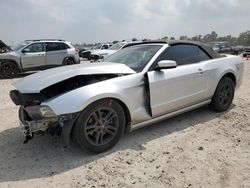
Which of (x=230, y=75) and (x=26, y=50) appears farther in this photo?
(x=26, y=50)

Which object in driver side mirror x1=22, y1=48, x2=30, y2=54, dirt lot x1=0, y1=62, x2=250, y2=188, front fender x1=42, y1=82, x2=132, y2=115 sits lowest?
dirt lot x1=0, y1=62, x2=250, y2=188

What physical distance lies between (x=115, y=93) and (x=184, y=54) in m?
1.89

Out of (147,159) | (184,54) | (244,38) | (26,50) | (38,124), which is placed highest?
(26,50)

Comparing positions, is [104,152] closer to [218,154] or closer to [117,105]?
[117,105]

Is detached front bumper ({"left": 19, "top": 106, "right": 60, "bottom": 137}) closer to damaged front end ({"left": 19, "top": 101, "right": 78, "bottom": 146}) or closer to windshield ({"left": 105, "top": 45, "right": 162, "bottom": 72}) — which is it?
damaged front end ({"left": 19, "top": 101, "right": 78, "bottom": 146})

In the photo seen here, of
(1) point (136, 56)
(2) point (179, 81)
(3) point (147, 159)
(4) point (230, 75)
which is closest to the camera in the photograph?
(3) point (147, 159)

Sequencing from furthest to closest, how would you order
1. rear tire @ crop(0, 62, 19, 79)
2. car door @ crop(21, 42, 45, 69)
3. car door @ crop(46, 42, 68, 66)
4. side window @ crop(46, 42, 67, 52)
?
side window @ crop(46, 42, 67, 52), car door @ crop(46, 42, 68, 66), car door @ crop(21, 42, 45, 69), rear tire @ crop(0, 62, 19, 79)

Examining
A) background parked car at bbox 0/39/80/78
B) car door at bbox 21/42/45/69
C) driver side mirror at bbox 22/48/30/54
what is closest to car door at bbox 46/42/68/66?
background parked car at bbox 0/39/80/78

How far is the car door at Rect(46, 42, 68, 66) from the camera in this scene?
13688 mm

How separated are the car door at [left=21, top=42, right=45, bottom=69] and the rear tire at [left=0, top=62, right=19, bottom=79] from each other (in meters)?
0.40

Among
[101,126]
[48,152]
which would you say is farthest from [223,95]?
[48,152]

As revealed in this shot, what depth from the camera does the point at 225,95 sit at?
578 cm

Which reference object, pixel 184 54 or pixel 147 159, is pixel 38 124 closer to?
pixel 147 159

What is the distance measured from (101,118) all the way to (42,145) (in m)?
1.13
